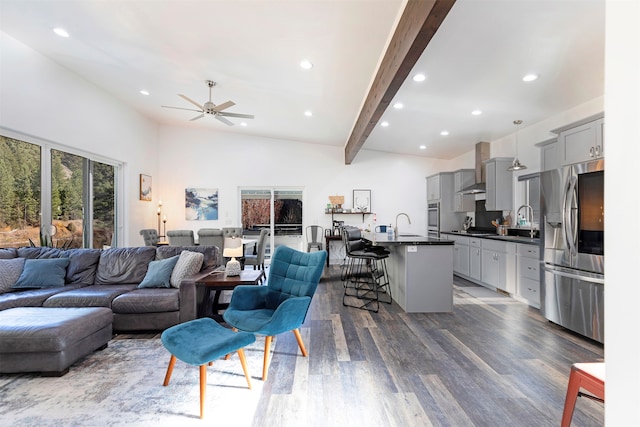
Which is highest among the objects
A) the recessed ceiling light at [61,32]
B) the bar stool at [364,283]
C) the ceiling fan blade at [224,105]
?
the recessed ceiling light at [61,32]

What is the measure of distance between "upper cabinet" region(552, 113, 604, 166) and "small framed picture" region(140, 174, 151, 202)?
23.8 feet

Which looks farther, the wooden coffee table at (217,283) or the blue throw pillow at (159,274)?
the blue throw pillow at (159,274)

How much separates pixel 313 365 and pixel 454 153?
6002mm

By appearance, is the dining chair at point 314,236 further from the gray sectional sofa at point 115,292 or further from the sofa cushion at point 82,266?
the sofa cushion at point 82,266

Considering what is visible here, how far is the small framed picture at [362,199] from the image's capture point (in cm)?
733

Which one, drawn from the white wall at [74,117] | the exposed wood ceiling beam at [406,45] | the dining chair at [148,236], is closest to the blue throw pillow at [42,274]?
the white wall at [74,117]

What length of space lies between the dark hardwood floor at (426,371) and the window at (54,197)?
12.7 feet

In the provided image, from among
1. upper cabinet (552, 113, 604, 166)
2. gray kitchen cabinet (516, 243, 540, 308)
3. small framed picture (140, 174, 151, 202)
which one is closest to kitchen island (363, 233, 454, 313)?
gray kitchen cabinet (516, 243, 540, 308)

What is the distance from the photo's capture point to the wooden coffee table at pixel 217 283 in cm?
297

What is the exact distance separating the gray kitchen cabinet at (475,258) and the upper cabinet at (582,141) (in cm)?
224

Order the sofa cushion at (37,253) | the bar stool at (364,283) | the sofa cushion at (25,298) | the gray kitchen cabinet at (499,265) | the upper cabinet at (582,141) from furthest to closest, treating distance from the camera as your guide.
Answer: the gray kitchen cabinet at (499,265) → the bar stool at (364,283) → the sofa cushion at (37,253) → the sofa cushion at (25,298) → the upper cabinet at (582,141)

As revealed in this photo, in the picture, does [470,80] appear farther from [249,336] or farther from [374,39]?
[249,336]

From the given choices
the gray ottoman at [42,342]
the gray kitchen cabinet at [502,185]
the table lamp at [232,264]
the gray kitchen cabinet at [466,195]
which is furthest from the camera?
the gray kitchen cabinet at [466,195]

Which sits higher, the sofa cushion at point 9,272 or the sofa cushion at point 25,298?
the sofa cushion at point 9,272
